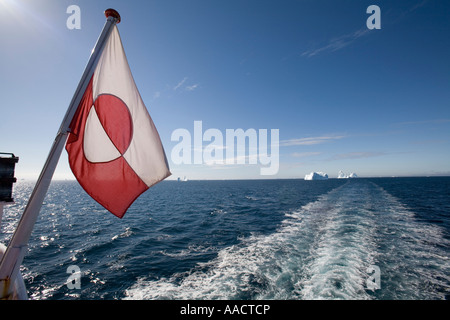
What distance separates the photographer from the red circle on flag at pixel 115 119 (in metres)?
4.57

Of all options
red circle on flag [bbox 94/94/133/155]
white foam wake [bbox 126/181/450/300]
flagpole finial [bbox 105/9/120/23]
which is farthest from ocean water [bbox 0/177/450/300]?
flagpole finial [bbox 105/9/120/23]

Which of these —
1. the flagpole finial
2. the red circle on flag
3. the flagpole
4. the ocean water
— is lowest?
the ocean water

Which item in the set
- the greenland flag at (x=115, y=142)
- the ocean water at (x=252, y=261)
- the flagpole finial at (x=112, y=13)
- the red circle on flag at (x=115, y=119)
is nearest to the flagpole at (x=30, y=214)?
the greenland flag at (x=115, y=142)

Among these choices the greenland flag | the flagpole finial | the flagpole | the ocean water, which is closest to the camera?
the flagpole

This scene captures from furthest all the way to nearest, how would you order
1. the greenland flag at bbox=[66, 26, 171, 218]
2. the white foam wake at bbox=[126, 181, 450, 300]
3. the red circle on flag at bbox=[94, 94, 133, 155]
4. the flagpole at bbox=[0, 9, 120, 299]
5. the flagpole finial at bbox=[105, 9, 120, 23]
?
the white foam wake at bbox=[126, 181, 450, 300] → the red circle on flag at bbox=[94, 94, 133, 155] → the greenland flag at bbox=[66, 26, 171, 218] → the flagpole finial at bbox=[105, 9, 120, 23] → the flagpole at bbox=[0, 9, 120, 299]

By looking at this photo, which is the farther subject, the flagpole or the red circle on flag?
the red circle on flag

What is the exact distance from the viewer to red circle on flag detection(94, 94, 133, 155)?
4.57 m

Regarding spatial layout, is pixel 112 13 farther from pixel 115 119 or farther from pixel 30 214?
pixel 30 214

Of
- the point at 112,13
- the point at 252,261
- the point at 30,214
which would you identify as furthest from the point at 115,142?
the point at 252,261

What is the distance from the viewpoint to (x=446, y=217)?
86.2 feet

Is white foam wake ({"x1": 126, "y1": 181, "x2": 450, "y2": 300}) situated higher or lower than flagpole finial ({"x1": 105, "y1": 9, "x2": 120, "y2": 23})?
lower

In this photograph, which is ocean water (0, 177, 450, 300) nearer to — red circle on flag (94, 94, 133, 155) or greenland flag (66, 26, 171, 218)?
greenland flag (66, 26, 171, 218)
